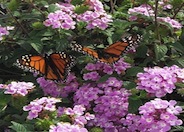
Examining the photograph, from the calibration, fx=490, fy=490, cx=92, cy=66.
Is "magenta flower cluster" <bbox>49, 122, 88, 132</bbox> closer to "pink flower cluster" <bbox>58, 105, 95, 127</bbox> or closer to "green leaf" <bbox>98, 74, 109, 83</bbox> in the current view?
"pink flower cluster" <bbox>58, 105, 95, 127</bbox>

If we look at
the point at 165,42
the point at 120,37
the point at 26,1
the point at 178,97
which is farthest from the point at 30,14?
the point at 178,97

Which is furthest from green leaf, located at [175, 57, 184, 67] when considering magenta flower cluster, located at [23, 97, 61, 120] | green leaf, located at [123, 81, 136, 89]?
magenta flower cluster, located at [23, 97, 61, 120]

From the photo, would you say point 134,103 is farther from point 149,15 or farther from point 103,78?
point 149,15

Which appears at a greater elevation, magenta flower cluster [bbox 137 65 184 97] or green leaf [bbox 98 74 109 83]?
magenta flower cluster [bbox 137 65 184 97]

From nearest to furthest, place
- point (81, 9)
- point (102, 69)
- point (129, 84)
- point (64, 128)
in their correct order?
point (64, 128), point (129, 84), point (102, 69), point (81, 9)

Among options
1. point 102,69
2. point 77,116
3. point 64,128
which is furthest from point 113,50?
point 64,128

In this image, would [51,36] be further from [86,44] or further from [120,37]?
[120,37]

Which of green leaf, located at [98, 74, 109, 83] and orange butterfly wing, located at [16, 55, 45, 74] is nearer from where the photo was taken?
green leaf, located at [98, 74, 109, 83]
